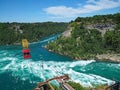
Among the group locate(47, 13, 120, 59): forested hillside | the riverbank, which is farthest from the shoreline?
locate(47, 13, 120, 59): forested hillside

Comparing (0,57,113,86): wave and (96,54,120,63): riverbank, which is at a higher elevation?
(96,54,120,63): riverbank

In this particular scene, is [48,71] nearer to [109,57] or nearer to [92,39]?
[109,57]

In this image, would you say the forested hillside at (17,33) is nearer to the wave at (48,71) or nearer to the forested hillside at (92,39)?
the forested hillside at (92,39)

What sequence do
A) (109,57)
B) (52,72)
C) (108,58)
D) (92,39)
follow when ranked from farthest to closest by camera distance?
1. (92,39)
2. (109,57)
3. (108,58)
4. (52,72)

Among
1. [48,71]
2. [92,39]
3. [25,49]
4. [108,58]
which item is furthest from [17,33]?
[25,49]

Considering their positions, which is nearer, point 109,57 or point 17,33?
point 109,57

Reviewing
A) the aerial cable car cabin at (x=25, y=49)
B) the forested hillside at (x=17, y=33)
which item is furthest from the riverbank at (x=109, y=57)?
the forested hillside at (x=17, y=33)

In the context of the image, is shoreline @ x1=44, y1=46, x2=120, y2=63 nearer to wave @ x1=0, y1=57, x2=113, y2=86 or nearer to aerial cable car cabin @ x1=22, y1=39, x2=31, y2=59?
wave @ x1=0, y1=57, x2=113, y2=86

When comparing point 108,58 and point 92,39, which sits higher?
point 92,39

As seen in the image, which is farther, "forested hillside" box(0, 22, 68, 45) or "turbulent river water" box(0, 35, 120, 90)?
"forested hillside" box(0, 22, 68, 45)
